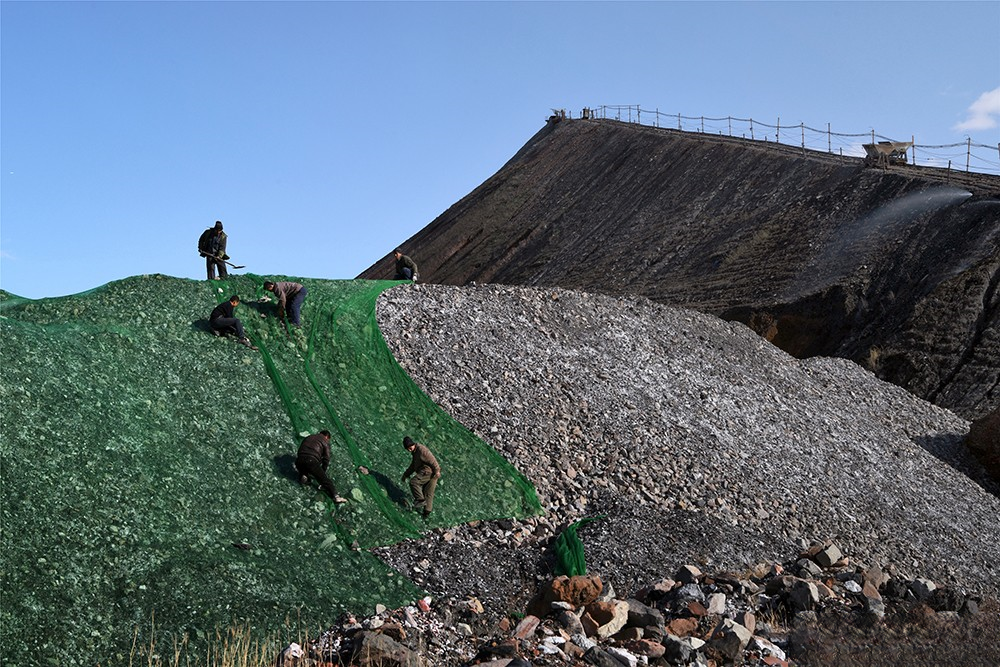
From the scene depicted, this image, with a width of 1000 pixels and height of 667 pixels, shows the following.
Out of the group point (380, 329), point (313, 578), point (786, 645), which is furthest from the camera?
point (380, 329)

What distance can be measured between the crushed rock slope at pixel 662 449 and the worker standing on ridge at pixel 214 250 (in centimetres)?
274

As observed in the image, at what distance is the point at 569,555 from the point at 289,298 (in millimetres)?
6331

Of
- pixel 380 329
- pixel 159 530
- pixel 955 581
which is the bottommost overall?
pixel 955 581

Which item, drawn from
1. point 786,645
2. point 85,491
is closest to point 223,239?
point 85,491

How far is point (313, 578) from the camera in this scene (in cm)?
1116

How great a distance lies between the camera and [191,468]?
12352 mm

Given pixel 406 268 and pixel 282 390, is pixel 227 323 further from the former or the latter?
pixel 406 268

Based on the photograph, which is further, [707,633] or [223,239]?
[223,239]

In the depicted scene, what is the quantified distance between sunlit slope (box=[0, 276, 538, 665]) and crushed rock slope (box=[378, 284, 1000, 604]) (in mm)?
757

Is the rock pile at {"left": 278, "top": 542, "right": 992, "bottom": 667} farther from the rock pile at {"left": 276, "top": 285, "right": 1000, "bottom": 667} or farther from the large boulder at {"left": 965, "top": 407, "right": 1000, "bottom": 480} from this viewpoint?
the large boulder at {"left": 965, "top": 407, "right": 1000, "bottom": 480}

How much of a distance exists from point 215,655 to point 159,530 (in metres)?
2.13

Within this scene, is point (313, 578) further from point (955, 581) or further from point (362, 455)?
point (955, 581)

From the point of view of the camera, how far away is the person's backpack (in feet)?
59.1

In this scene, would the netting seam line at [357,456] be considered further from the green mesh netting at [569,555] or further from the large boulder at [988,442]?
the large boulder at [988,442]
